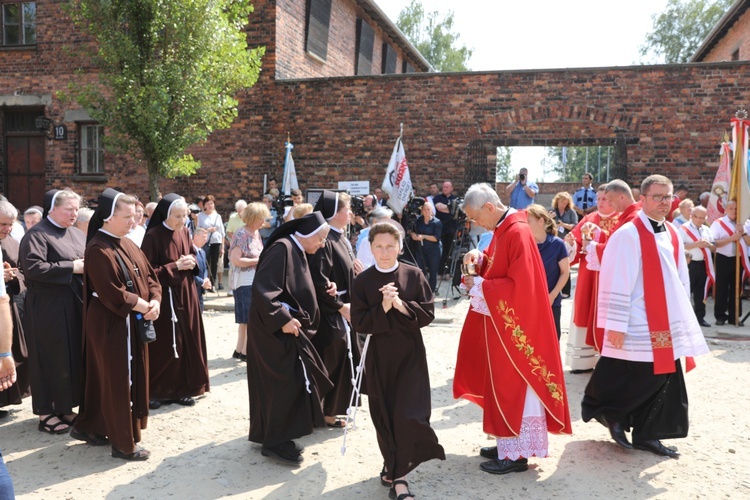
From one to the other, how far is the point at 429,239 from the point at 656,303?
7389mm

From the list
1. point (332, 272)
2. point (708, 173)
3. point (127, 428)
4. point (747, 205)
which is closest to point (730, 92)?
point (708, 173)

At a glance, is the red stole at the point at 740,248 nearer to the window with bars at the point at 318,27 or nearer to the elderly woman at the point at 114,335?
the elderly woman at the point at 114,335

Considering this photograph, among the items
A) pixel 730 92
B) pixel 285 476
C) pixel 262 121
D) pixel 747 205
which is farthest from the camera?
pixel 262 121

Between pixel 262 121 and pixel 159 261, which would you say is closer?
pixel 159 261

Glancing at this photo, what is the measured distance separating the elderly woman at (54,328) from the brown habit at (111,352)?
50 centimetres

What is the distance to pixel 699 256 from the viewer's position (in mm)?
10641

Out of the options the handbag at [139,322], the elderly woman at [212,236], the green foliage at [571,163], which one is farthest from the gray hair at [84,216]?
the green foliage at [571,163]

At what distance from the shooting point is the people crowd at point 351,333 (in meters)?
4.40

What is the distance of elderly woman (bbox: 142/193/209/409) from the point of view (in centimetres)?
625

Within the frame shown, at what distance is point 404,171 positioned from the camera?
47.5ft

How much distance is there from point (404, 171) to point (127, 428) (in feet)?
33.6

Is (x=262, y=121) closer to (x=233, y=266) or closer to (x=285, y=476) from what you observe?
(x=233, y=266)

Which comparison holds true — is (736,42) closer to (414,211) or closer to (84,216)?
(414,211)

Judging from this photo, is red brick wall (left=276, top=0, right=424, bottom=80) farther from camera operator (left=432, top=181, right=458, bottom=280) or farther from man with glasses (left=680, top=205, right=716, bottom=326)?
man with glasses (left=680, top=205, right=716, bottom=326)
